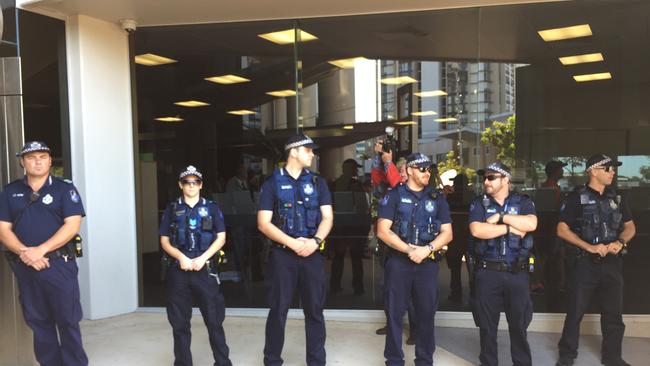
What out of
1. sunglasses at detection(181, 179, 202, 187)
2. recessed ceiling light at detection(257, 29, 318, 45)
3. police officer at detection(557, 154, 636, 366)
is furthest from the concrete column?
police officer at detection(557, 154, 636, 366)

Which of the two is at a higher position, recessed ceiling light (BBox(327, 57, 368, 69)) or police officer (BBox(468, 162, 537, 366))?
recessed ceiling light (BBox(327, 57, 368, 69))

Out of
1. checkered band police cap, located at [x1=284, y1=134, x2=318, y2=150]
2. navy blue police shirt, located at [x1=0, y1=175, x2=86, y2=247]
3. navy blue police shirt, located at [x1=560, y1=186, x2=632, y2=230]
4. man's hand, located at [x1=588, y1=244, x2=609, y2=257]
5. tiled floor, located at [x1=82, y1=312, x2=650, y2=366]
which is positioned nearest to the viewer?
navy blue police shirt, located at [x1=0, y1=175, x2=86, y2=247]

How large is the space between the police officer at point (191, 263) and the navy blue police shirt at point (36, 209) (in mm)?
762

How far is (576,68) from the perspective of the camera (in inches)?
222

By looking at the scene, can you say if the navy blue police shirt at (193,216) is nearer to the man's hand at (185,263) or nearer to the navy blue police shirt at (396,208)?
the man's hand at (185,263)

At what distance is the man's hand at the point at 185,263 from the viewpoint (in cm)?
393

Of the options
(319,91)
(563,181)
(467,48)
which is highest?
(467,48)

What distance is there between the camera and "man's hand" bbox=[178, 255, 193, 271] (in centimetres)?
→ 393

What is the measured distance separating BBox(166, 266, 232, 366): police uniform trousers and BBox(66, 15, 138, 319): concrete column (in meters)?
2.19

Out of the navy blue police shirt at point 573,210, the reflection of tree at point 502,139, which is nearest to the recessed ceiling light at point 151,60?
the reflection of tree at point 502,139

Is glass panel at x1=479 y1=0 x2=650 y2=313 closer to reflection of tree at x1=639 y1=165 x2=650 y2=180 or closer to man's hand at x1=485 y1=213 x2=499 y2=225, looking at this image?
reflection of tree at x1=639 y1=165 x2=650 y2=180

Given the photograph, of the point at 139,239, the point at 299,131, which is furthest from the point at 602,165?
the point at 139,239

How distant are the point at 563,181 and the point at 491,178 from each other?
1998mm

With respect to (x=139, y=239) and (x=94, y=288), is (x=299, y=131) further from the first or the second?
(x=94, y=288)
